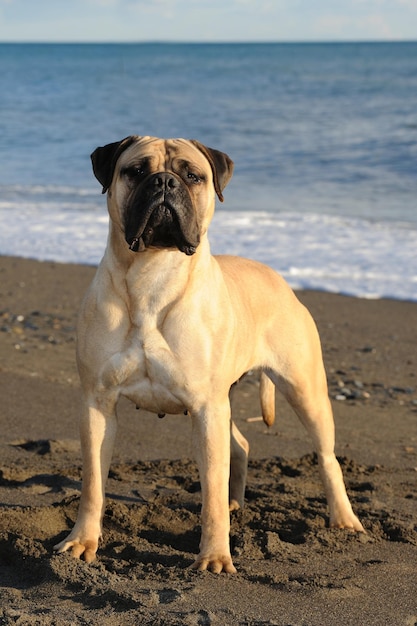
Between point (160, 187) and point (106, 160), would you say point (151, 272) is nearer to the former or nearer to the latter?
point (160, 187)

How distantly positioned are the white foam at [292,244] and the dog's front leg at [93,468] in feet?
20.6

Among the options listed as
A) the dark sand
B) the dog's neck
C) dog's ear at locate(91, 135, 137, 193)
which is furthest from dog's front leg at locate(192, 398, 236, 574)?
dog's ear at locate(91, 135, 137, 193)

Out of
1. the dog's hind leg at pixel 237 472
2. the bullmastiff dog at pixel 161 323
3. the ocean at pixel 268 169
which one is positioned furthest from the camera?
the ocean at pixel 268 169

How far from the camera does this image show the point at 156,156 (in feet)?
13.4

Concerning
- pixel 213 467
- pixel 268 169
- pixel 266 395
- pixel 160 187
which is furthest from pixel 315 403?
pixel 268 169

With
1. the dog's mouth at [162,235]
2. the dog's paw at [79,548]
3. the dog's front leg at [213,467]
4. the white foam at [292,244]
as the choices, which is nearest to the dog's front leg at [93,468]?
the dog's paw at [79,548]

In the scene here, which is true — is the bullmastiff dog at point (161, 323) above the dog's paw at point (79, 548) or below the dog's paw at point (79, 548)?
above

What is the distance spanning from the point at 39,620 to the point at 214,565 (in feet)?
3.07

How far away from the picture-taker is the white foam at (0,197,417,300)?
10797mm

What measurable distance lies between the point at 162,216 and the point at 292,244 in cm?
875

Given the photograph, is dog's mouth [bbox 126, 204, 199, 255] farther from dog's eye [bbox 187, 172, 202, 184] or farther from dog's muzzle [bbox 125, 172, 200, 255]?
dog's eye [bbox 187, 172, 202, 184]

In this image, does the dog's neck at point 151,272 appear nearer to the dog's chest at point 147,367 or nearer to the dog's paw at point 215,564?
the dog's chest at point 147,367

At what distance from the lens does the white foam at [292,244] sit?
10797 mm

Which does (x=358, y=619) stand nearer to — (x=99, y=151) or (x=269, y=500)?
(x=269, y=500)
